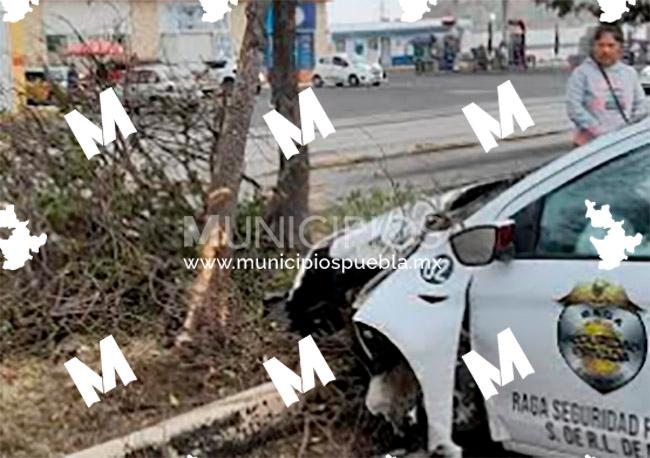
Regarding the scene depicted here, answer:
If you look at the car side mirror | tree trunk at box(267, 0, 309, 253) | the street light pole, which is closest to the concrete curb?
the car side mirror

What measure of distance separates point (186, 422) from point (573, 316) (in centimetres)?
163

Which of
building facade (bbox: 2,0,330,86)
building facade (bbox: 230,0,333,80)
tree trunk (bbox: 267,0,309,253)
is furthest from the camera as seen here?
tree trunk (bbox: 267,0,309,253)

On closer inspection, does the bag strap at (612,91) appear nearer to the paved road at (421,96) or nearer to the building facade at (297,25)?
the building facade at (297,25)

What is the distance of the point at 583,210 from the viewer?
3439 mm

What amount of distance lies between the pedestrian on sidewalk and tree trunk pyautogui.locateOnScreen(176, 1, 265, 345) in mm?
2641

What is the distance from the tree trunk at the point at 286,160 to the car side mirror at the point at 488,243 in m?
2.44

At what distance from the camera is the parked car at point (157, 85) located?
5.34 m

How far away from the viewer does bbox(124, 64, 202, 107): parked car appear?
534cm

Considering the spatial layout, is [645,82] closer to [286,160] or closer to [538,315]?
[286,160]

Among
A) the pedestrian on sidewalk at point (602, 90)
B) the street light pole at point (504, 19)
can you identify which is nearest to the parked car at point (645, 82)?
the pedestrian on sidewalk at point (602, 90)

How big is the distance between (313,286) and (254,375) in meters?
0.49

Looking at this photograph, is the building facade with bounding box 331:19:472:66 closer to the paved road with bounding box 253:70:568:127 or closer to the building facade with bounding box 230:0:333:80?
the paved road with bounding box 253:70:568:127

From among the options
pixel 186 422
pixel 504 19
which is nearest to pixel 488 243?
pixel 186 422

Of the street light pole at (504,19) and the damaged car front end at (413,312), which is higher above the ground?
the damaged car front end at (413,312)
